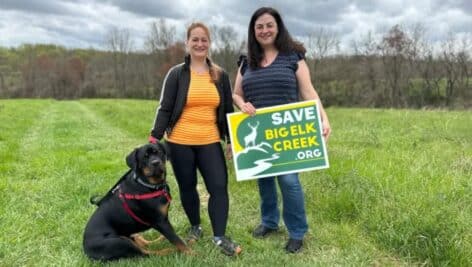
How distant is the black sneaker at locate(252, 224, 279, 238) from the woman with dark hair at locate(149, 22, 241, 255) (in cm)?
53

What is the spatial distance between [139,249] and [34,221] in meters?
1.95

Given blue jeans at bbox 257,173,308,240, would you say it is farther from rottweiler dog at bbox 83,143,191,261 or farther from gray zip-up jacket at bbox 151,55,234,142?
rottweiler dog at bbox 83,143,191,261

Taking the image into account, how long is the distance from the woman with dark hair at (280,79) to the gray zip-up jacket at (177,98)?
0.66 ft

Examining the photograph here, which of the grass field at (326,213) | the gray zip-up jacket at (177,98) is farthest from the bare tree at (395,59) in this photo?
the gray zip-up jacket at (177,98)

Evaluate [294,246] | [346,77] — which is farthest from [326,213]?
[346,77]

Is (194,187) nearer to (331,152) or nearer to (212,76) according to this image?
(212,76)

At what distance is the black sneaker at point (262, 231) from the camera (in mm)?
4940

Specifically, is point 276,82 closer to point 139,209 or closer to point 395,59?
point 139,209

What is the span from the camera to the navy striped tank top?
14.1ft

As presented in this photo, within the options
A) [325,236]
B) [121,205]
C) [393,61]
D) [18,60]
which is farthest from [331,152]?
[18,60]

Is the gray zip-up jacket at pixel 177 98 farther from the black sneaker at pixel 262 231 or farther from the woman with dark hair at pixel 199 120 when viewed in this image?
the black sneaker at pixel 262 231

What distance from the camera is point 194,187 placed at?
4719 millimetres

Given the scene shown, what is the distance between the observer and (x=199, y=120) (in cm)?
437

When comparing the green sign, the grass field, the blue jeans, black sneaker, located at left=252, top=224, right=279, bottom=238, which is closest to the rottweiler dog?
the grass field
